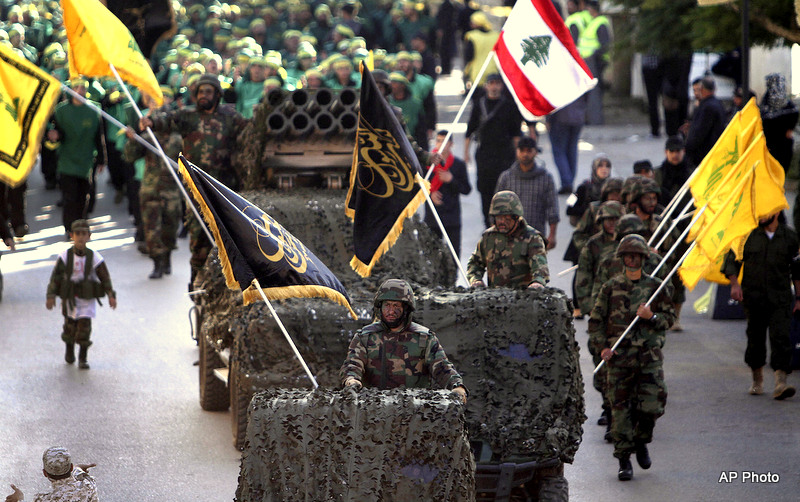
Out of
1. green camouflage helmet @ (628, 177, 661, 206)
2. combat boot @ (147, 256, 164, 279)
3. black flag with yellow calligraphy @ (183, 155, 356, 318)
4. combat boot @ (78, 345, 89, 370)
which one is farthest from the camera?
combat boot @ (147, 256, 164, 279)

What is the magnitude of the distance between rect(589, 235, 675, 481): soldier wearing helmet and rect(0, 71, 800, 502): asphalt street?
1.15 ft

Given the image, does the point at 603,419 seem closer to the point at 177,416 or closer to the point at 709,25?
the point at 177,416

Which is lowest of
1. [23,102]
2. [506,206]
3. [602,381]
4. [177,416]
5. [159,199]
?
[177,416]

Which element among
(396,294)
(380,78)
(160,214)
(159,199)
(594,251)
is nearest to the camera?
(396,294)

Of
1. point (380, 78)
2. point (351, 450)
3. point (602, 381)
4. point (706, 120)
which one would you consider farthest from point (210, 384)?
point (706, 120)

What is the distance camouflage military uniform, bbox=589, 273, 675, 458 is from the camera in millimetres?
10266

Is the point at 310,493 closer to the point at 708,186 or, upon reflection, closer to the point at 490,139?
the point at 708,186

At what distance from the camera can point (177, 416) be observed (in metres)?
12.0

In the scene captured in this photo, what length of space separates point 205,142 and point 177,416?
3040 mm

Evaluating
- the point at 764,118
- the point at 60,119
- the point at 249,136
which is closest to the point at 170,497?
the point at 249,136

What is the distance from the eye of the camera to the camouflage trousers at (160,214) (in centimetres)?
1692

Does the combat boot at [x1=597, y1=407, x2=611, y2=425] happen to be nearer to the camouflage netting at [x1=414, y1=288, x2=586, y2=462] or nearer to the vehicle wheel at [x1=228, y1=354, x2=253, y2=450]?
the camouflage netting at [x1=414, y1=288, x2=586, y2=462]

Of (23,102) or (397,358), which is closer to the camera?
(397,358)
